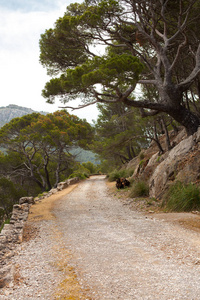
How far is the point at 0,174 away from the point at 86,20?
→ 737 inches

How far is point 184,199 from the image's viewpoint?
6078 millimetres

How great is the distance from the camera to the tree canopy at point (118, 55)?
778cm

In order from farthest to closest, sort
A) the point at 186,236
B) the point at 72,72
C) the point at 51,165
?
the point at 51,165 → the point at 72,72 → the point at 186,236

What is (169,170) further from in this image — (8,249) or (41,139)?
(41,139)

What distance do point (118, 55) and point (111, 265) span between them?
7.17 metres

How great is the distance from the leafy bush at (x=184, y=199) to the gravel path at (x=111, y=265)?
53.7 inches

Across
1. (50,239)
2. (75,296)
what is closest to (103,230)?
(50,239)

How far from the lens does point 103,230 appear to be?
4945 mm

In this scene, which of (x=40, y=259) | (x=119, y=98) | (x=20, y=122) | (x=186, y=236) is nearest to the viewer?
(x=40, y=259)

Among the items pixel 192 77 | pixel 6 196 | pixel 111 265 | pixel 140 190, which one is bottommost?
pixel 6 196

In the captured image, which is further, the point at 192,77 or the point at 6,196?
the point at 6,196

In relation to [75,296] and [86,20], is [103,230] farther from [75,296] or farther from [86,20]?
[86,20]


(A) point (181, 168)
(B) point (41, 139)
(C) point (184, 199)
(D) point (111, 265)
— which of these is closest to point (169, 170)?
(A) point (181, 168)

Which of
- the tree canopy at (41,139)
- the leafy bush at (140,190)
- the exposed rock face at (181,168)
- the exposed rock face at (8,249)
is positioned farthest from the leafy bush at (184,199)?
the tree canopy at (41,139)
